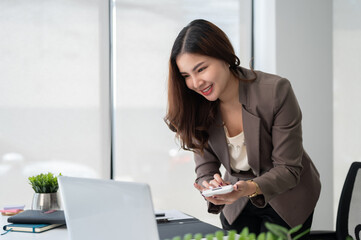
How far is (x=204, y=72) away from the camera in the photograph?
1.91 metres

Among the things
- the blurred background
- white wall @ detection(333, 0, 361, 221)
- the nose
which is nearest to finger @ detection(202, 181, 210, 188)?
the nose

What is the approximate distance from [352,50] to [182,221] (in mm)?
2607

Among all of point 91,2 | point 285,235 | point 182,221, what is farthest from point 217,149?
point 91,2

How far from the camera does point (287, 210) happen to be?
2.05 metres

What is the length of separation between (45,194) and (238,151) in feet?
3.05

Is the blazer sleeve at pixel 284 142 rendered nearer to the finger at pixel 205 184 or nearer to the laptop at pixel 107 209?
the finger at pixel 205 184

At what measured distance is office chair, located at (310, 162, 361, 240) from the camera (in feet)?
7.59

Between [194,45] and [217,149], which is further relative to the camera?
[217,149]

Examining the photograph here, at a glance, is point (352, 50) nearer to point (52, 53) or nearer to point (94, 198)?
point (52, 53)

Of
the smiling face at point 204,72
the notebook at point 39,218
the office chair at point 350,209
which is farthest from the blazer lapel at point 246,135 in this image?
the notebook at point 39,218

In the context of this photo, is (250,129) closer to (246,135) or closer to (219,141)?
(246,135)

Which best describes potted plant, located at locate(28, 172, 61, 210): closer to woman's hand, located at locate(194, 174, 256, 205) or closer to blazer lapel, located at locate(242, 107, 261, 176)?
woman's hand, located at locate(194, 174, 256, 205)

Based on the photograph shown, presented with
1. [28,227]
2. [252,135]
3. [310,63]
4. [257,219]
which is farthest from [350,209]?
[310,63]

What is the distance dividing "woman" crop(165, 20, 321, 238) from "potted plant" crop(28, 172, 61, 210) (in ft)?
2.11
